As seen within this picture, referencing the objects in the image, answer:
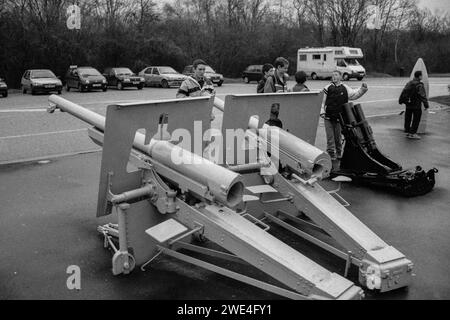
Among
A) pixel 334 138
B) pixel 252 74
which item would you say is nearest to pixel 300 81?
pixel 334 138

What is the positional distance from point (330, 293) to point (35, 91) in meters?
26.6

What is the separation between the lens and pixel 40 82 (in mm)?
27000

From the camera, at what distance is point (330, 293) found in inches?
138

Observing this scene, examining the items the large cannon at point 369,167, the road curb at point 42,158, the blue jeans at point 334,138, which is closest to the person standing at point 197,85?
the large cannon at point 369,167

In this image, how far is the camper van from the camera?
40.8 meters

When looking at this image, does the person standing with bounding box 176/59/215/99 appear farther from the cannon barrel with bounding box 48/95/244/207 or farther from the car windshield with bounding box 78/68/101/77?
the car windshield with bounding box 78/68/101/77

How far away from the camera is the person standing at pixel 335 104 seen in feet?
28.5

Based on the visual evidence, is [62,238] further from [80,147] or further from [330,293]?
[80,147]

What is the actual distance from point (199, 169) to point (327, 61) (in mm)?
40558

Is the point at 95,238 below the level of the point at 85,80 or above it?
below

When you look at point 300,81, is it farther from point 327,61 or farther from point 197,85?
point 327,61

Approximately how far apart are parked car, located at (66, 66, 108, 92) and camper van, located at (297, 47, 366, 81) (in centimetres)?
1975

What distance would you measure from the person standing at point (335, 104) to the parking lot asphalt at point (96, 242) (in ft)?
5.69

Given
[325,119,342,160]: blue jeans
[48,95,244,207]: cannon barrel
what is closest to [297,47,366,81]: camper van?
[325,119,342,160]: blue jeans
